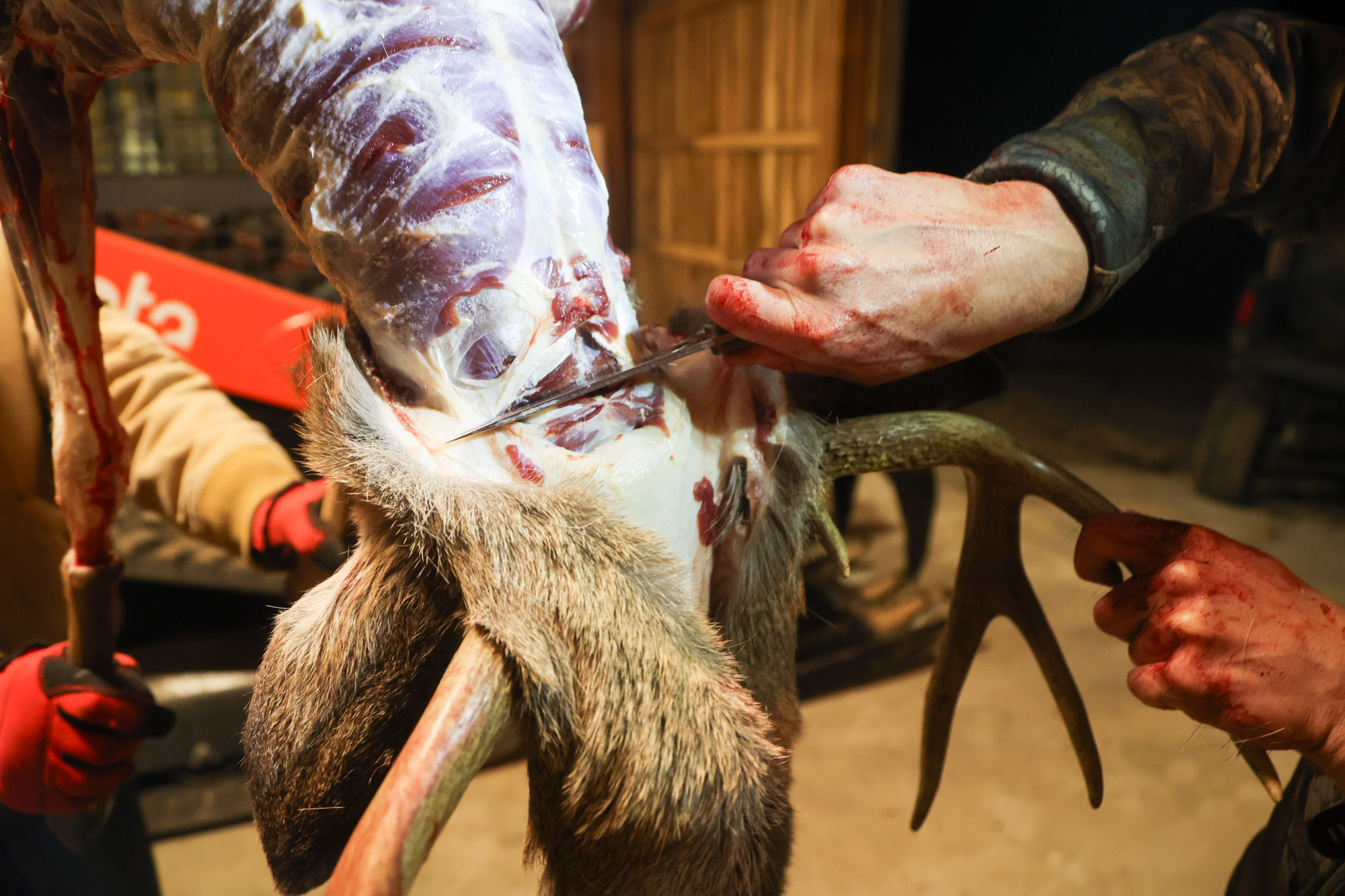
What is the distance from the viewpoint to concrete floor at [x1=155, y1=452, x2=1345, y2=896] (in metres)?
1.31

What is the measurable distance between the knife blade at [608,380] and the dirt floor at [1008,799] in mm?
612

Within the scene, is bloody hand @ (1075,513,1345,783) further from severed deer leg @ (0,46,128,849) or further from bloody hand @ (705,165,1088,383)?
severed deer leg @ (0,46,128,849)

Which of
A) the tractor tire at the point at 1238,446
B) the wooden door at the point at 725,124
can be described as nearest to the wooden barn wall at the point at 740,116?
the wooden door at the point at 725,124

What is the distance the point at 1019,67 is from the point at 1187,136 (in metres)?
0.32

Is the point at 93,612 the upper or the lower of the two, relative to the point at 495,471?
lower

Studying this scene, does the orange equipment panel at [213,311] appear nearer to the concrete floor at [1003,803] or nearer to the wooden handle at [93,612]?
the wooden handle at [93,612]

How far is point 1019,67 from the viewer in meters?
0.83

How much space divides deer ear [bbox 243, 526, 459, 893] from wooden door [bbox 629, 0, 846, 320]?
0.81m

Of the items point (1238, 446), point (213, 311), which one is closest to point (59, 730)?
point (213, 311)

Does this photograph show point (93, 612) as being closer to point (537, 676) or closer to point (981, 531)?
point (537, 676)

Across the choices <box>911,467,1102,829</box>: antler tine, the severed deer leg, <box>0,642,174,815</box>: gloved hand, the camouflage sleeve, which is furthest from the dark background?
<box>0,642,174,815</box>: gloved hand

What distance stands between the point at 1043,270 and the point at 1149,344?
281 cm

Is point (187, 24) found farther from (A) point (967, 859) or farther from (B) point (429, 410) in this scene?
(A) point (967, 859)

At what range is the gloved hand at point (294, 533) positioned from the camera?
1173 mm
